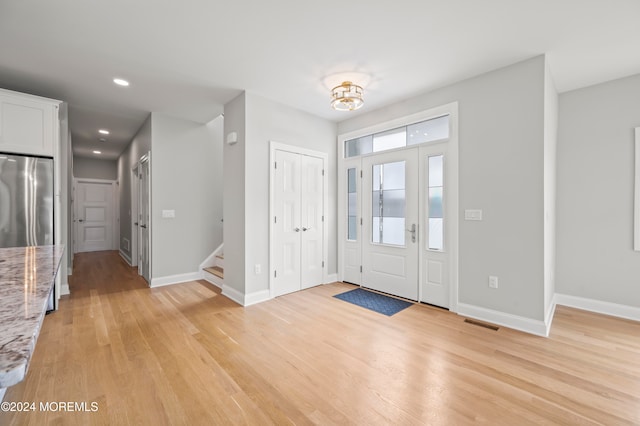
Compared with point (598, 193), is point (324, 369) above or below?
below

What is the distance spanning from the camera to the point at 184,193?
15.8ft

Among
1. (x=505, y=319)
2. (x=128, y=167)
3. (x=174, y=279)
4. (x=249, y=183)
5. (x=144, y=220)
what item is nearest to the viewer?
(x=505, y=319)

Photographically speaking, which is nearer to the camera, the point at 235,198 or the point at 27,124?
the point at 27,124

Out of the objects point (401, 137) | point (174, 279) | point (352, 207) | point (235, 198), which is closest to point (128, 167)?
point (174, 279)

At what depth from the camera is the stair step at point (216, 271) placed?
4.57 meters

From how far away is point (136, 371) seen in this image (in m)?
2.17

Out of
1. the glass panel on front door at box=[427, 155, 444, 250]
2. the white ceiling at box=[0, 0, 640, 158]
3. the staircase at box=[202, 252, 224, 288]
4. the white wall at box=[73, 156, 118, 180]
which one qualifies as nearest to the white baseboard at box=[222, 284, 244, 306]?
the staircase at box=[202, 252, 224, 288]

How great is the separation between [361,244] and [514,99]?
2.70 metres

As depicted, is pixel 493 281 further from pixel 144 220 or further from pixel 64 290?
pixel 64 290

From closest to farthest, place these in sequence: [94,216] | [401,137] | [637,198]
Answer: [637,198]
[401,137]
[94,216]

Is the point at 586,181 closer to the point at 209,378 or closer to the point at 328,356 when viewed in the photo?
the point at 328,356

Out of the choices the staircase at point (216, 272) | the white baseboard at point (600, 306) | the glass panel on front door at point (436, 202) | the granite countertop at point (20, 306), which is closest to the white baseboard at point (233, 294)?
the staircase at point (216, 272)

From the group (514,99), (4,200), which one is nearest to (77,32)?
(4,200)

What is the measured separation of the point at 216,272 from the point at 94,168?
6394 millimetres
